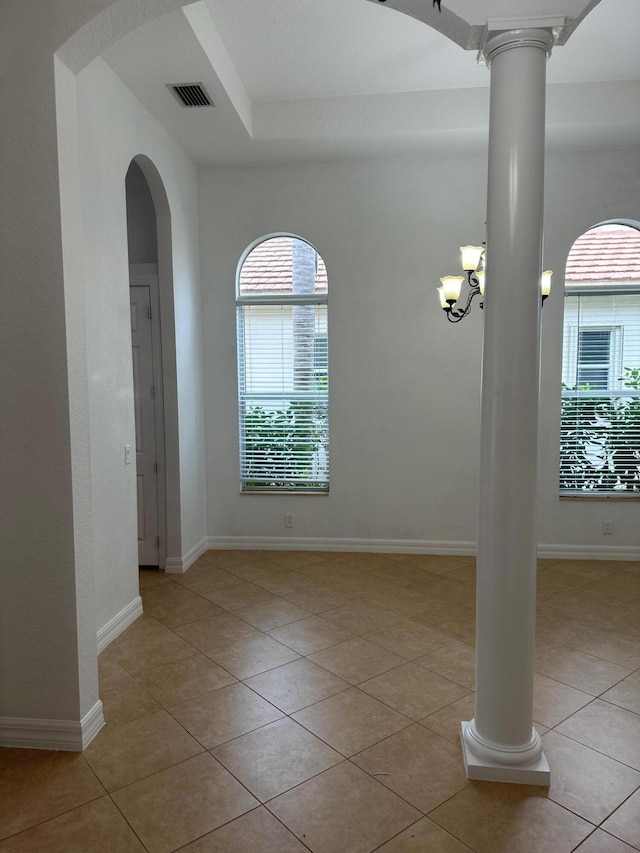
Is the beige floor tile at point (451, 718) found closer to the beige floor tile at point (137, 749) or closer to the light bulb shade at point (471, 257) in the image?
the beige floor tile at point (137, 749)

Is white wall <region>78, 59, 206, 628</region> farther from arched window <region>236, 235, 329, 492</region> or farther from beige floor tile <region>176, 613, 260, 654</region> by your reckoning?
arched window <region>236, 235, 329, 492</region>

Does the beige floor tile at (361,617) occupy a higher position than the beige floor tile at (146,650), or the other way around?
the beige floor tile at (361,617)

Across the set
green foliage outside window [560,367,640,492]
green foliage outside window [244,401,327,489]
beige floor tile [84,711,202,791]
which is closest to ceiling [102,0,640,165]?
green foliage outside window [560,367,640,492]

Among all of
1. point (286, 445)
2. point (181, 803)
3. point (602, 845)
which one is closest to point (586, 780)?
point (602, 845)

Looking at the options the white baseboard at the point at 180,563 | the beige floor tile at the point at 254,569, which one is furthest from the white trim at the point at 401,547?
the white baseboard at the point at 180,563

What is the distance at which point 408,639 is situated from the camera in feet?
12.2

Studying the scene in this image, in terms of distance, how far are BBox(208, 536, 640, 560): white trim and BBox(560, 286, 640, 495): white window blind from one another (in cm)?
54

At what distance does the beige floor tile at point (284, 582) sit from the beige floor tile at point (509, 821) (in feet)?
7.64

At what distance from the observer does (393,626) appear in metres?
3.91

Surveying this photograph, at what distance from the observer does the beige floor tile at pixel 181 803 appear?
2.16m

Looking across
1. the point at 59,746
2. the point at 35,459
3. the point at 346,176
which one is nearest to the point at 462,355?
the point at 346,176

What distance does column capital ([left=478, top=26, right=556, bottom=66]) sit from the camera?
224 centimetres

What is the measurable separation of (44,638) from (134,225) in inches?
132

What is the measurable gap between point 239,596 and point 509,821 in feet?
8.39
